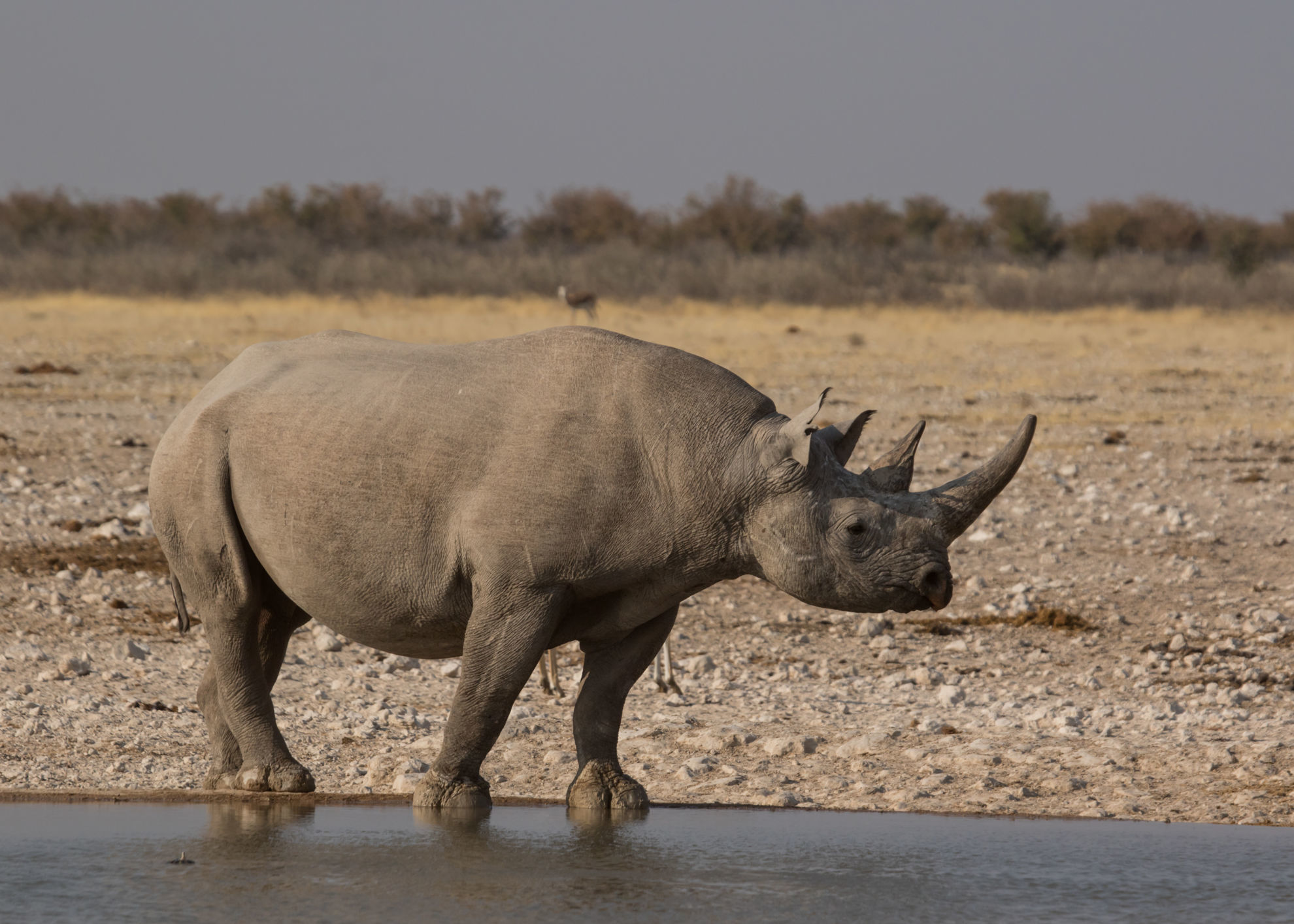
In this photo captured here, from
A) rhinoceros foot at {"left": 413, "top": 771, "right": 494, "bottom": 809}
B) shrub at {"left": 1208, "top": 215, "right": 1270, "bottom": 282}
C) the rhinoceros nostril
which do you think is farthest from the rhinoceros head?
shrub at {"left": 1208, "top": 215, "right": 1270, "bottom": 282}

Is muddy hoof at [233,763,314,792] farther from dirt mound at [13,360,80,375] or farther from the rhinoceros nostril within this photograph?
dirt mound at [13,360,80,375]

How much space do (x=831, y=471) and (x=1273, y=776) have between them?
102 inches

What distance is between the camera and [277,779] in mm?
6406

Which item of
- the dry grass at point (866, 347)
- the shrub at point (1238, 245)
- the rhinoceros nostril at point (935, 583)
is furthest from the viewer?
the shrub at point (1238, 245)

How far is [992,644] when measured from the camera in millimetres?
10070

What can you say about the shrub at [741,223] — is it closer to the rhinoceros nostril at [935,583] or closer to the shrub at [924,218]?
the shrub at [924,218]

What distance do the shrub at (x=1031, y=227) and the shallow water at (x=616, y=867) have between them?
157 ft

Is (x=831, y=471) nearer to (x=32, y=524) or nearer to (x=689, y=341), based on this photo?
(x=32, y=524)

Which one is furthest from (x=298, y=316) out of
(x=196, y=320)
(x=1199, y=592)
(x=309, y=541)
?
(x=309, y=541)

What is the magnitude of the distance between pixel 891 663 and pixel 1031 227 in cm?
4578

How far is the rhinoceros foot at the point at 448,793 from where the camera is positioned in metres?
5.96

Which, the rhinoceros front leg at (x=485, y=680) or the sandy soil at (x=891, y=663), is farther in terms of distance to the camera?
the sandy soil at (x=891, y=663)

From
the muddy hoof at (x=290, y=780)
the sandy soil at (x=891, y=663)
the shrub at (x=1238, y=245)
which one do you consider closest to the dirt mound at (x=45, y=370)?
the sandy soil at (x=891, y=663)

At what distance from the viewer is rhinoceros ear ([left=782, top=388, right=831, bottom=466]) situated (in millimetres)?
5707
